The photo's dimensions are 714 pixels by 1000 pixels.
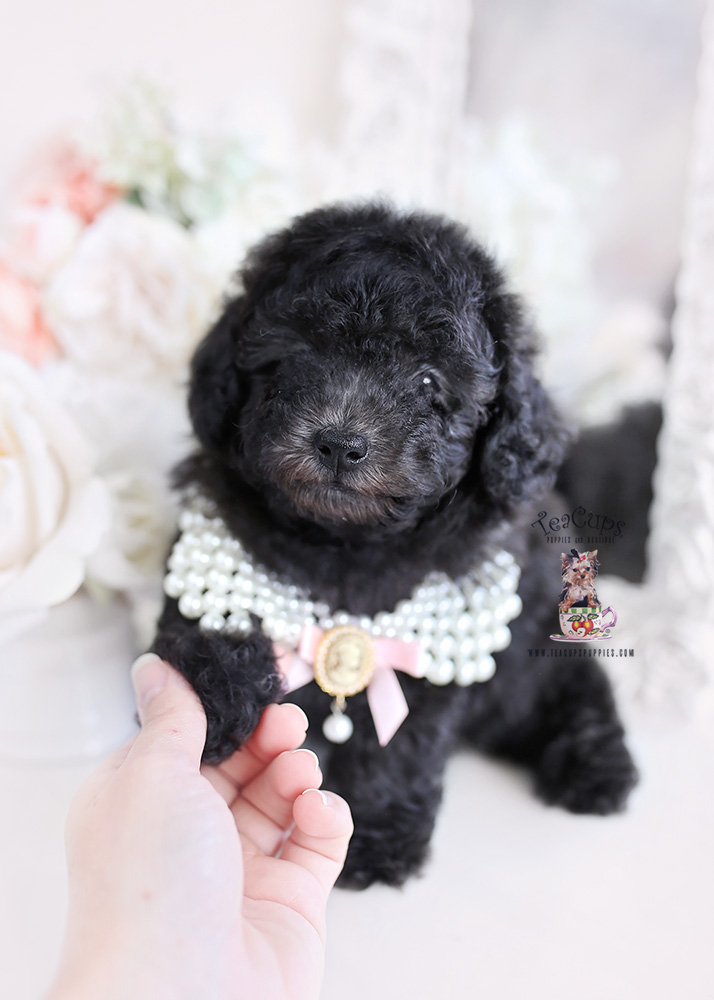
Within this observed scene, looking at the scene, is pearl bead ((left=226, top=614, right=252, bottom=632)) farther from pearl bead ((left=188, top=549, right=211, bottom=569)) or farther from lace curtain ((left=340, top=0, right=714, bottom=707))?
lace curtain ((left=340, top=0, right=714, bottom=707))

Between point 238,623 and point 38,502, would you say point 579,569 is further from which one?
point 38,502

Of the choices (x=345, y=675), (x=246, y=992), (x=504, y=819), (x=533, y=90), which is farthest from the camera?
(x=533, y=90)

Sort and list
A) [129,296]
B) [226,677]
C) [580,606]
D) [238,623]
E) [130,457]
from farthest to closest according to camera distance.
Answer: [129,296], [130,457], [580,606], [238,623], [226,677]

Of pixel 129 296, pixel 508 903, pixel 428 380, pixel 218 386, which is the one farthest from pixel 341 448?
pixel 129 296

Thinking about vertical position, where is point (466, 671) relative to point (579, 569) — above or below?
below

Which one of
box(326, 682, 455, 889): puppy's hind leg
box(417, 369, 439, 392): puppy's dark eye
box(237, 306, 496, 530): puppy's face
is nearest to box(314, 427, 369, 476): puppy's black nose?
box(237, 306, 496, 530): puppy's face

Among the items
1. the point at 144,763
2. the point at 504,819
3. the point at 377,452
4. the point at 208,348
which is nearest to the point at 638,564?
the point at 504,819

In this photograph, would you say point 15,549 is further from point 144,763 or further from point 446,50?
point 446,50
